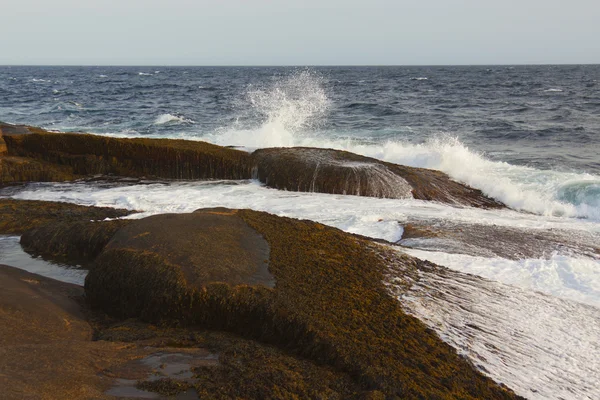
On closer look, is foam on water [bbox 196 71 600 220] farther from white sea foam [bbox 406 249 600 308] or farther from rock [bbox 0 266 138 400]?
rock [bbox 0 266 138 400]

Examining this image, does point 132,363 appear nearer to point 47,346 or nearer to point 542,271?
point 47,346

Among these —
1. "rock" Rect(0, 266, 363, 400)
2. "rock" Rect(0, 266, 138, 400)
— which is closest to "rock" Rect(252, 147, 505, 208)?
"rock" Rect(0, 266, 138, 400)

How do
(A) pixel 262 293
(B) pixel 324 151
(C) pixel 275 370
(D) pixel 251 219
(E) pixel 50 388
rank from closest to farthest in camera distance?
(E) pixel 50 388 < (C) pixel 275 370 < (A) pixel 262 293 < (D) pixel 251 219 < (B) pixel 324 151

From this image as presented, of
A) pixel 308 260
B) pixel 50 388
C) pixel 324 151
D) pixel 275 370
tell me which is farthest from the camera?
pixel 324 151

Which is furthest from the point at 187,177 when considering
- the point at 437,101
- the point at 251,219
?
the point at 437,101

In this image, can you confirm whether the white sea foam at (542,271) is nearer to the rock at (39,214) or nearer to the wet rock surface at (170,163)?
the wet rock surface at (170,163)

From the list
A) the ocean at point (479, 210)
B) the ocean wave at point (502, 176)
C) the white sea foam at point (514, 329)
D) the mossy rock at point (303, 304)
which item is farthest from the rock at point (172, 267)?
the ocean wave at point (502, 176)

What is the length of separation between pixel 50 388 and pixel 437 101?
30732 millimetres

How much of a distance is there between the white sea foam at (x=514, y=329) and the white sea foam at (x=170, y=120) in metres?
19.4

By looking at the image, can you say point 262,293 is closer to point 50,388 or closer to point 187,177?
point 50,388

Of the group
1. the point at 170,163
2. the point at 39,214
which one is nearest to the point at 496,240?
the point at 39,214

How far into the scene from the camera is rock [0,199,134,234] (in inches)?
259

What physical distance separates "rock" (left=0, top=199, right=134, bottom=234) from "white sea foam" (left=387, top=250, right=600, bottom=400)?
4.32m

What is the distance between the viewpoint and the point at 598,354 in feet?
13.2
